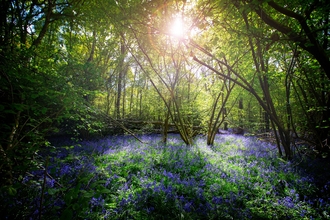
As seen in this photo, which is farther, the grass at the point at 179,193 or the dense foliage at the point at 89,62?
the grass at the point at 179,193

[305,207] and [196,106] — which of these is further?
[196,106]

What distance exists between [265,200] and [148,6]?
545cm

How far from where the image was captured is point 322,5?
2.79 meters

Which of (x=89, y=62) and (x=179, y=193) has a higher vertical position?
(x=89, y=62)

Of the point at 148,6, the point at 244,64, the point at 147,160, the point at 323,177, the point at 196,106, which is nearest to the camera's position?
the point at 148,6

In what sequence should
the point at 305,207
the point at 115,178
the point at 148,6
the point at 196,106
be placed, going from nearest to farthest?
1. the point at 305,207
2. the point at 148,6
3. the point at 115,178
4. the point at 196,106

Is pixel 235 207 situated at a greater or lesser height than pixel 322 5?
lesser

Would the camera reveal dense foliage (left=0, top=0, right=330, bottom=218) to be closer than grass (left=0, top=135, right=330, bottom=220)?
Yes

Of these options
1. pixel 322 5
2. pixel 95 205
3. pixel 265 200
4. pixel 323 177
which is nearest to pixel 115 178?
pixel 95 205

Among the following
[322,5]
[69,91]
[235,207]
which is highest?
[322,5]

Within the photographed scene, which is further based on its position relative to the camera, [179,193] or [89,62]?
[89,62]

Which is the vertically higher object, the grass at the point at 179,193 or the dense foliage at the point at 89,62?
the dense foliage at the point at 89,62

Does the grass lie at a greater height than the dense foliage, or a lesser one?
lesser

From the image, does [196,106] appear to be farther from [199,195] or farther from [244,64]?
[199,195]
